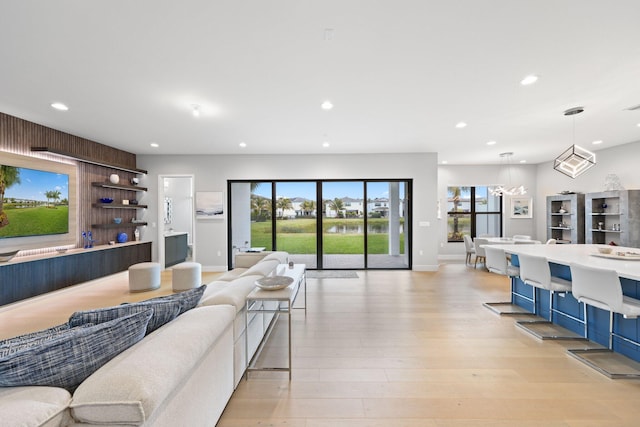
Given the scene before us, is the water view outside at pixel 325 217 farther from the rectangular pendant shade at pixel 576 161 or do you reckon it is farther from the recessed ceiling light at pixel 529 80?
the recessed ceiling light at pixel 529 80

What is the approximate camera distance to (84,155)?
17.0 ft

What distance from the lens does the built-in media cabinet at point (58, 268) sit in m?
3.73

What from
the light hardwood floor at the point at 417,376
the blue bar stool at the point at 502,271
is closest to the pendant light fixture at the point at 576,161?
the blue bar stool at the point at 502,271

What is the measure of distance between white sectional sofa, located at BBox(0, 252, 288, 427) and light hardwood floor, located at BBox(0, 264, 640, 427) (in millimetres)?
511

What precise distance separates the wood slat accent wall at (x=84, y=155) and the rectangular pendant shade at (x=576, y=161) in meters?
7.77

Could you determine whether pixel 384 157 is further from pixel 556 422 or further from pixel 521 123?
pixel 556 422

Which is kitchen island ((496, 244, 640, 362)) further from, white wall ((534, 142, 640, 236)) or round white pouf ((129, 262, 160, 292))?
round white pouf ((129, 262, 160, 292))

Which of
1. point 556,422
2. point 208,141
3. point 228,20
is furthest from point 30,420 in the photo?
point 208,141

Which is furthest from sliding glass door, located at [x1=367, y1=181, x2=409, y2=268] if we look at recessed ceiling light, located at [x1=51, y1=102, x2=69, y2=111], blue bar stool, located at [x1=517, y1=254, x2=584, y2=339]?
recessed ceiling light, located at [x1=51, y1=102, x2=69, y2=111]

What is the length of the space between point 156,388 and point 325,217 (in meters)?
5.64

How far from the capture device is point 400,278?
18.7 feet

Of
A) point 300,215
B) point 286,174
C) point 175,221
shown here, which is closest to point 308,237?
point 300,215

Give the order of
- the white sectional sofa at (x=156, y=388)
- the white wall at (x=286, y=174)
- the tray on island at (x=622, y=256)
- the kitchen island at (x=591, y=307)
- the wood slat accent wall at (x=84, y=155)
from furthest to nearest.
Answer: the white wall at (x=286, y=174) < the wood slat accent wall at (x=84, y=155) < the tray on island at (x=622, y=256) < the kitchen island at (x=591, y=307) < the white sectional sofa at (x=156, y=388)

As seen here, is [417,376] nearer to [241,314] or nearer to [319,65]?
[241,314]
